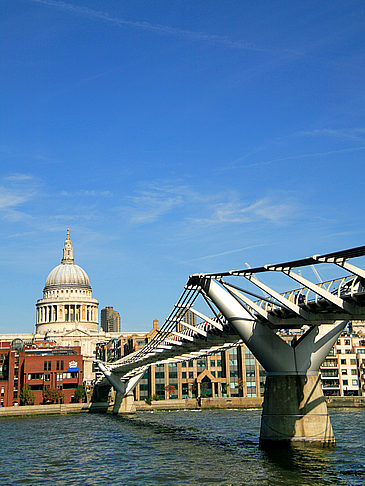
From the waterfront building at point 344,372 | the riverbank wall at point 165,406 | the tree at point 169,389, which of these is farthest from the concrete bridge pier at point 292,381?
the tree at point 169,389

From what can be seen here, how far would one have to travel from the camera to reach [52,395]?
125 metres

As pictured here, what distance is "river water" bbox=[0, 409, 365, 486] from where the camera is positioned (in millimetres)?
34594

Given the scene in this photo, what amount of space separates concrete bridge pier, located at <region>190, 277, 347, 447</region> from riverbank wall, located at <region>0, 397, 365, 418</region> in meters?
70.6

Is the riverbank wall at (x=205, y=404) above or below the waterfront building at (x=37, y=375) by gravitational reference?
below

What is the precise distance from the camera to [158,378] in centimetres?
13862

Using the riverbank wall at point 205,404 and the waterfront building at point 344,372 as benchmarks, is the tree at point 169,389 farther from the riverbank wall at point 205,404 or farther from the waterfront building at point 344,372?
the waterfront building at point 344,372

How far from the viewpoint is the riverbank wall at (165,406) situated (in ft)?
368

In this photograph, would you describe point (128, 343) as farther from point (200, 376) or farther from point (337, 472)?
point (337, 472)

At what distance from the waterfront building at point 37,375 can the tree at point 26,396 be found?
0.51 m

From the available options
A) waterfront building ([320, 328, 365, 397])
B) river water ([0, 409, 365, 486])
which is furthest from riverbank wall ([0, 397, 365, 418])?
river water ([0, 409, 365, 486])

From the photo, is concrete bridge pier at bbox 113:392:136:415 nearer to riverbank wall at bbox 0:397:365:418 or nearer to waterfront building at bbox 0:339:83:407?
riverbank wall at bbox 0:397:365:418

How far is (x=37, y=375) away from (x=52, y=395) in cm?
643

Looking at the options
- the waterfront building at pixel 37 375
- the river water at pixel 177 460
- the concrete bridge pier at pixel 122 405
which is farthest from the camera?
the waterfront building at pixel 37 375

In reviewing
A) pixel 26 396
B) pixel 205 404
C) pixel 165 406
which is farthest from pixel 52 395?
pixel 205 404
